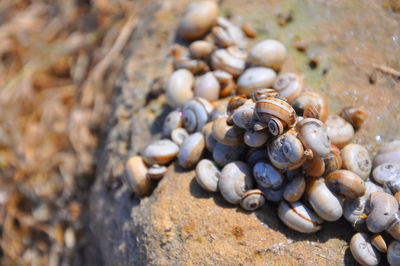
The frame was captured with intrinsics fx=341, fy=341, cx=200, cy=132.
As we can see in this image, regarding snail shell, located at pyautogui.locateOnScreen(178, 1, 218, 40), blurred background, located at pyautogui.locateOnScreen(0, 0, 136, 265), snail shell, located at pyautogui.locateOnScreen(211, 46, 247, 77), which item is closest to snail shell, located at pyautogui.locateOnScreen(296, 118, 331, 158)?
snail shell, located at pyautogui.locateOnScreen(211, 46, 247, 77)

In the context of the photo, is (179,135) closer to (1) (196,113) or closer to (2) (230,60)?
(1) (196,113)

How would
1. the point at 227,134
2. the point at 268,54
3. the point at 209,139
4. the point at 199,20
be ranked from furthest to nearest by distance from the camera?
1. the point at 199,20
2. the point at 268,54
3. the point at 209,139
4. the point at 227,134

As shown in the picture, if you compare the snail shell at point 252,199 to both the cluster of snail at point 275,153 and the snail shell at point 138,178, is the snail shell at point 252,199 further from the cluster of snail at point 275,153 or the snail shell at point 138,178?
the snail shell at point 138,178

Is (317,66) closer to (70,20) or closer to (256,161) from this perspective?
(256,161)

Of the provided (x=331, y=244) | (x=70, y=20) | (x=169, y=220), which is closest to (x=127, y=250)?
(x=169, y=220)

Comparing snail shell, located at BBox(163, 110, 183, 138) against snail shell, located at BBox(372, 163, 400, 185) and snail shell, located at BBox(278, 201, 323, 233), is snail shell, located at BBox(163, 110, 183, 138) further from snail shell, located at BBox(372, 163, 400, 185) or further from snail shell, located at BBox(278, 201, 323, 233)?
snail shell, located at BBox(372, 163, 400, 185)

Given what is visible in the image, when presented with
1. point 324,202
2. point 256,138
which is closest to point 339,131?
point 324,202
